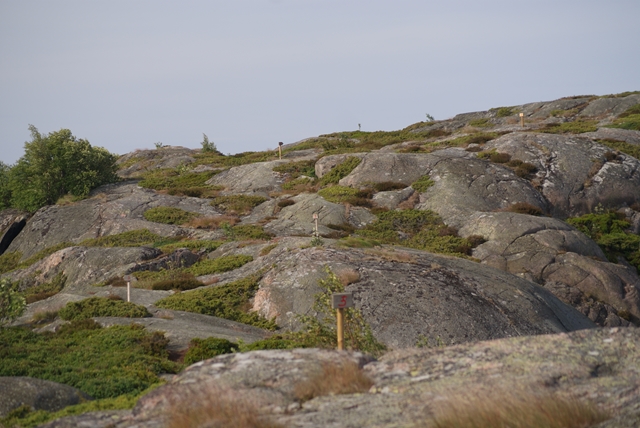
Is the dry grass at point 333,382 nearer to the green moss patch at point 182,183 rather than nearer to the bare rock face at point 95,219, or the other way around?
the bare rock face at point 95,219

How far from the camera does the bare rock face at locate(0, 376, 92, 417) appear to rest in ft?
42.8

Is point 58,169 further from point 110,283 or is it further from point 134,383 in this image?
point 134,383

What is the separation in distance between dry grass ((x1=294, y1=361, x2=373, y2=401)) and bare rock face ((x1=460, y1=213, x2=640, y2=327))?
24.4 metres

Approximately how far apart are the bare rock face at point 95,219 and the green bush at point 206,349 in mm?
25232

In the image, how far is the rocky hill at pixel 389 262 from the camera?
30.3ft

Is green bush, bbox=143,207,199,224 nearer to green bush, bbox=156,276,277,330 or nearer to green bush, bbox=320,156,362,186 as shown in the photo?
green bush, bbox=320,156,362,186

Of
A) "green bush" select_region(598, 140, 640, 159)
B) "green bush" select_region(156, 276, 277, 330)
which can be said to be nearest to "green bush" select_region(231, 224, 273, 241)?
"green bush" select_region(156, 276, 277, 330)

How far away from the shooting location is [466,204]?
43.2 metres

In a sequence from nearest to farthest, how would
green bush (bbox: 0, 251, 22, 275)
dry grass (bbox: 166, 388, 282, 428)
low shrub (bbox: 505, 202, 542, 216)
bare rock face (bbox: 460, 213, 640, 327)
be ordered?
dry grass (bbox: 166, 388, 282, 428), bare rock face (bbox: 460, 213, 640, 327), low shrub (bbox: 505, 202, 542, 216), green bush (bbox: 0, 251, 22, 275)

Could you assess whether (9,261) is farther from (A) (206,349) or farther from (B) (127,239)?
(A) (206,349)

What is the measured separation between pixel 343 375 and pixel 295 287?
16498 mm

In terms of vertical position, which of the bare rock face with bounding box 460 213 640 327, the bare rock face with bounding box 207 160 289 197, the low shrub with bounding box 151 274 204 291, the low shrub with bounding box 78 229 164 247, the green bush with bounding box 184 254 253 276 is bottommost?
the bare rock face with bounding box 460 213 640 327

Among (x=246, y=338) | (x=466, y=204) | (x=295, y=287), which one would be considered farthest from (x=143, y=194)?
(x=246, y=338)

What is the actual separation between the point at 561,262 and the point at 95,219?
3231 centimetres
